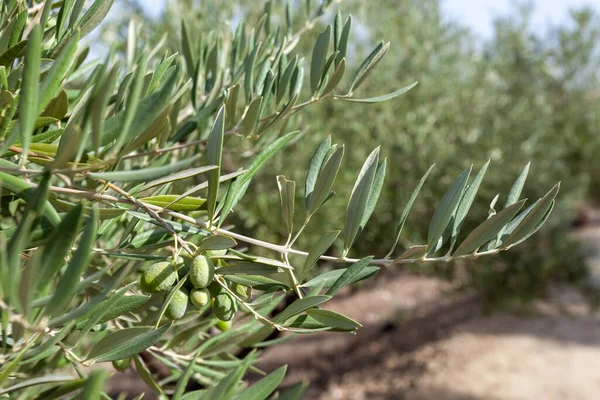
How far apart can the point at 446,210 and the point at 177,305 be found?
0.90ft

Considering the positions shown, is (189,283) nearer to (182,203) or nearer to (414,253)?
(182,203)

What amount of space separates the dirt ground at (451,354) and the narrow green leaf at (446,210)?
3.73 meters

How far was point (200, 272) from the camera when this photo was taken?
1.59 feet

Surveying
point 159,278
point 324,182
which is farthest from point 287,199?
point 159,278

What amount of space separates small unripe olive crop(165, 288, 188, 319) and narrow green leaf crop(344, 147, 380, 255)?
0.52ft

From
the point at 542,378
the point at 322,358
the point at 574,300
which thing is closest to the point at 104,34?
the point at 322,358

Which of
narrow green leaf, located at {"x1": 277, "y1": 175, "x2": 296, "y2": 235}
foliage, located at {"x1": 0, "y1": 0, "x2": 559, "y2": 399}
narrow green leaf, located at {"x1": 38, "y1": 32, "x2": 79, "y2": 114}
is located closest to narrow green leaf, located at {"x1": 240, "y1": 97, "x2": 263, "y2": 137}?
foliage, located at {"x1": 0, "y1": 0, "x2": 559, "y2": 399}

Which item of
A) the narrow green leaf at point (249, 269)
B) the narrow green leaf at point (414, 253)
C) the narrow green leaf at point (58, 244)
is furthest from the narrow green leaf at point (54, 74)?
the narrow green leaf at point (414, 253)

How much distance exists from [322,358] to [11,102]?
189 inches

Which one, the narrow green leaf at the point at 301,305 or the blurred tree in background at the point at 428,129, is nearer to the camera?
the narrow green leaf at the point at 301,305

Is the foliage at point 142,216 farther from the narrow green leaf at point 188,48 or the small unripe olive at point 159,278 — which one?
the narrow green leaf at point 188,48

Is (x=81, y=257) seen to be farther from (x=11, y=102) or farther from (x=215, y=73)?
(x=215, y=73)

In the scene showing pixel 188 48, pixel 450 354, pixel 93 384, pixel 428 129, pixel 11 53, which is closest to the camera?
pixel 93 384

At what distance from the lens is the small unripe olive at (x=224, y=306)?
0.52m
